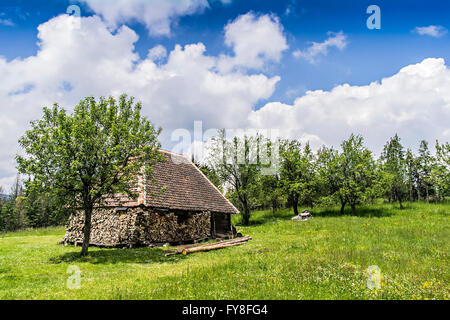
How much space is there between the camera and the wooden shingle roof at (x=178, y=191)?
18469 mm

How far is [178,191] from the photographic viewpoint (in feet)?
70.4

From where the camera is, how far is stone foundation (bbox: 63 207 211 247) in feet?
58.1

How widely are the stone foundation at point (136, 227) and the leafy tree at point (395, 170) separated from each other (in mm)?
27556

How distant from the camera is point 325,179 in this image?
3644 cm

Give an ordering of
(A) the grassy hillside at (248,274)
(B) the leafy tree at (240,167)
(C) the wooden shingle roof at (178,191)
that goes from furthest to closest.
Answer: (B) the leafy tree at (240,167) → (C) the wooden shingle roof at (178,191) → (A) the grassy hillside at (248,274)

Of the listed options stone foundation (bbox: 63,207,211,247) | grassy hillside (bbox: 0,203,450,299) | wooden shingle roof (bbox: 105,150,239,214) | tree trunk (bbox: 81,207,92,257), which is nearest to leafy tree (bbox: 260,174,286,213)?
wooden shingle roof (bbox: 105,150,239,214)

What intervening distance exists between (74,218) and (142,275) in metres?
14.3

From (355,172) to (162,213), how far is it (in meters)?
27.3

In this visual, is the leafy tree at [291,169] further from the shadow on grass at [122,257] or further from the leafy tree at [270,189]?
the shadow on grass at [122,257]

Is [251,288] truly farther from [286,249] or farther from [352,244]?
[352,244]

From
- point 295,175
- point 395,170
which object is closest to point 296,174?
point 295,175

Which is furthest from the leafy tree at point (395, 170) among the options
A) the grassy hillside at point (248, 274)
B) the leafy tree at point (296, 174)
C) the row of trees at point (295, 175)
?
the grassy hillside at point (248, 274)

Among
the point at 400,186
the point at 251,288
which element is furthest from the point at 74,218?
the point at 400,186

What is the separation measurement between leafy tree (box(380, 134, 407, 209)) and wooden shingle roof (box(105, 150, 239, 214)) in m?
24.2
